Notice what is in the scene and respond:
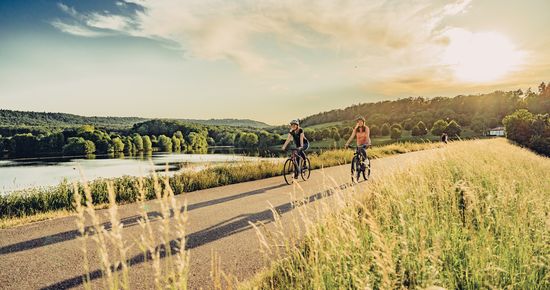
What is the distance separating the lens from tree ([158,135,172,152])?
9756cm

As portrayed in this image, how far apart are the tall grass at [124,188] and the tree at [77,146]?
7717 cm

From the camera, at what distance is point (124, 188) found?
10391 mm

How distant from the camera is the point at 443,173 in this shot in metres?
8.38

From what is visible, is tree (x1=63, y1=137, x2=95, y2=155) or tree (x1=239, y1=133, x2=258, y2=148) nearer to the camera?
tree (x1=63, y1=137, x2=95, y2=155)

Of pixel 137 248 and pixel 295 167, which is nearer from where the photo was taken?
pixel 137 248

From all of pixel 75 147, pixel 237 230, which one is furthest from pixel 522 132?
pixel 75 147

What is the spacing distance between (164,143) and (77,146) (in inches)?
948

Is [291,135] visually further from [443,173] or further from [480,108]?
[480,108]

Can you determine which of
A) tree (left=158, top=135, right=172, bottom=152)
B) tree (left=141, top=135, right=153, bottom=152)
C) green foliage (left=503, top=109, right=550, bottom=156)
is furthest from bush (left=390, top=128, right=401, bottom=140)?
tree (left=141, top=135, right=153, bottom=152)

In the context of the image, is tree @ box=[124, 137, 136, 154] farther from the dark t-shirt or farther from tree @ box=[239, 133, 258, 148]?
the dark t-shirt

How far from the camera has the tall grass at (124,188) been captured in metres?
8.86

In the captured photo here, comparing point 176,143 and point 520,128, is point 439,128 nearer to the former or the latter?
point 520,128

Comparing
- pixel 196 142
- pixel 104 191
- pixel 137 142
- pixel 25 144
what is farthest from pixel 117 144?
pixel 104 191

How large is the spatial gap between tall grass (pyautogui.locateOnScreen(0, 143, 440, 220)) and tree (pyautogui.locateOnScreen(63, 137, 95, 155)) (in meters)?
77.2
